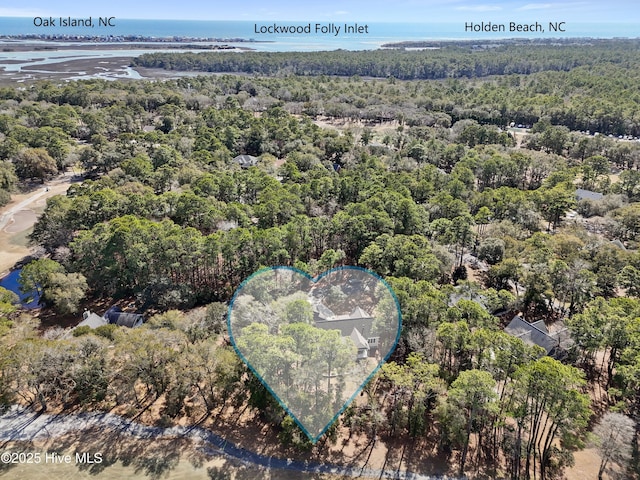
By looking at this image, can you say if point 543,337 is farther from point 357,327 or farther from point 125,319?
point 125,319

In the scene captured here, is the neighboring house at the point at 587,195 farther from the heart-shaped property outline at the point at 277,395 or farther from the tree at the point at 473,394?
the tree at the point at 473,394

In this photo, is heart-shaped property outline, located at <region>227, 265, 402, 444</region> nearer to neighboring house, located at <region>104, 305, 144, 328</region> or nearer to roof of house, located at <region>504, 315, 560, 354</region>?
neighboring house, located at <region>104, 305, 144, 328</region>

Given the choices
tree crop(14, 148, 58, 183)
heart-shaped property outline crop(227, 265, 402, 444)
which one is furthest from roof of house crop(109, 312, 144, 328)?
tree crop(14, 148, 58, 183)

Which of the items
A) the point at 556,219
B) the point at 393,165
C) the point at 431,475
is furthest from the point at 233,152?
the point at 431,475

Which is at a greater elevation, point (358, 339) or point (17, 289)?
point (358, 339)

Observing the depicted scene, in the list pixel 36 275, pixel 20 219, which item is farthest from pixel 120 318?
pixel 20 219
